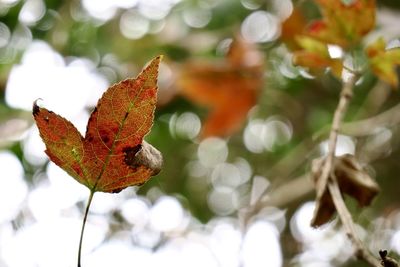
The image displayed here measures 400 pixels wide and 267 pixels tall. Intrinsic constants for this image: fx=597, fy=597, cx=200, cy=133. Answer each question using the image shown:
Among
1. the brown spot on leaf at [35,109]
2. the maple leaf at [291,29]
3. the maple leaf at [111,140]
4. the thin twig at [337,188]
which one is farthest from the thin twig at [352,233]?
the maple leaf at [291,29]

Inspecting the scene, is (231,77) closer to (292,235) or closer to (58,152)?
(292,235)

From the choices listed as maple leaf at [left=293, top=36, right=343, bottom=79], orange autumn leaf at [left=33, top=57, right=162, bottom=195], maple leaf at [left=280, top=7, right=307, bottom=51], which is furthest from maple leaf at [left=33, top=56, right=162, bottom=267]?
maple leaf at [left=280, top=7, right=307, bottom=51]

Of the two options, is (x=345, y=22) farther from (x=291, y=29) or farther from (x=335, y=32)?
(x=291, y=29)

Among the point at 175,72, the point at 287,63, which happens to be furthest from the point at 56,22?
the point at 287,63

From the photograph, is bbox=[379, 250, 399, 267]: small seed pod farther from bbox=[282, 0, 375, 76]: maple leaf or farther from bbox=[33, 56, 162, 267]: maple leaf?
bbox=[282, 0, 375, 76]: maple leaf

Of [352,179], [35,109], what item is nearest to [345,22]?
[352,179]

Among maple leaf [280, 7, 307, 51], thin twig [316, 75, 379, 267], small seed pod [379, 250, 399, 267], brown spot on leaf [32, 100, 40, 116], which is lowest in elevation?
maple leaf [280, 7, 307, 51]
